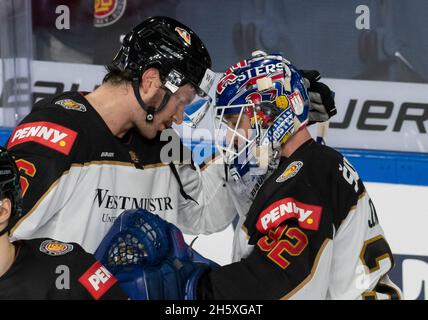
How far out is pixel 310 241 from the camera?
3.17 metres

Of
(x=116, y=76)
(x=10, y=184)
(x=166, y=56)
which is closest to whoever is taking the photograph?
(x=10, y=184)

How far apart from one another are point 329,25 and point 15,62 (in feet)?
4.75

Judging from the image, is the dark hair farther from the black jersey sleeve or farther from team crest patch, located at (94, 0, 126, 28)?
team crest patch, located at (94, 0, 126, 28)

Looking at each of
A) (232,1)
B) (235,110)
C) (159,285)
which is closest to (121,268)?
(159,285)

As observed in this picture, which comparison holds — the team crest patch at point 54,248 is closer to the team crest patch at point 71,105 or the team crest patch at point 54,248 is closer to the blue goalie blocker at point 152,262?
the blue goalie blocker at point 152,262

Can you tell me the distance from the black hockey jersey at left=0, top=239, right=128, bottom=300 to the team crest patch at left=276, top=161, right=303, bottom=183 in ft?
2.00

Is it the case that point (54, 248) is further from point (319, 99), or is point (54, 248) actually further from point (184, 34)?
point (319, 99)

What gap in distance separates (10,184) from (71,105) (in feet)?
2.12

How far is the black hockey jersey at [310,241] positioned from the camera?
3.15m

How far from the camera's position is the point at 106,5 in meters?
5.01

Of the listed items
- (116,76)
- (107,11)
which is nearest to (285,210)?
(116,76)

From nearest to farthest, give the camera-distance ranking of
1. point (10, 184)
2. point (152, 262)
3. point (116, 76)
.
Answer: point (10, 184) < point (152, 262) < point (116, 76)

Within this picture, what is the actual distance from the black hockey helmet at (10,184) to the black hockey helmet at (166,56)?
0.72 meters

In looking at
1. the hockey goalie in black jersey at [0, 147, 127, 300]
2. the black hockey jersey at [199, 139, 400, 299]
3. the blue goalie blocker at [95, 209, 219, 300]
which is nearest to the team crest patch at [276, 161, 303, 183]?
the black hockey jersey at [199, 139, 400, 299]
